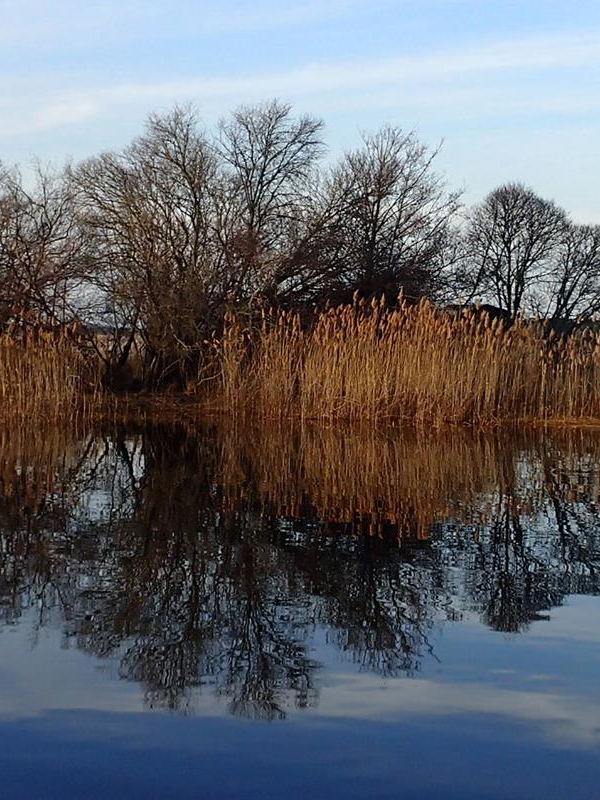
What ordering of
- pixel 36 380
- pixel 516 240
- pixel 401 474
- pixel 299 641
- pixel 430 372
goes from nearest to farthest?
pixel 299 641 < pixel 401 474 < pixel 430 372 < pixel 36 380 < pixel 516 240

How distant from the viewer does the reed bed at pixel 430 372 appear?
49.3ft

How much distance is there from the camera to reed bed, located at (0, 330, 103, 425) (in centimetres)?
1588

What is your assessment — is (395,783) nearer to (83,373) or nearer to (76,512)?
(76,512)

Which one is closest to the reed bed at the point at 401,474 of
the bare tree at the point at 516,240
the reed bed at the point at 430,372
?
the reed bed at the point at 430,372

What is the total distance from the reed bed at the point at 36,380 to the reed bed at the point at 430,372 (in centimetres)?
329

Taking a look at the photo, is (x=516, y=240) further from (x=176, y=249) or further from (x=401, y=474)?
(x=401, y=474)

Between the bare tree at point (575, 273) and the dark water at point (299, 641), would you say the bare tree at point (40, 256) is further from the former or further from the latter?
the bare tree at point (575, 273)

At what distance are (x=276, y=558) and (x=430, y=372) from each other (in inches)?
371

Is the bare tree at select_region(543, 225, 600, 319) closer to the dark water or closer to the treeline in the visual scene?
the treeline

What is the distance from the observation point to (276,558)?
591 cm

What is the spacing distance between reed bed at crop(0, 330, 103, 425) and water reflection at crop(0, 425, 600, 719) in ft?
16.9

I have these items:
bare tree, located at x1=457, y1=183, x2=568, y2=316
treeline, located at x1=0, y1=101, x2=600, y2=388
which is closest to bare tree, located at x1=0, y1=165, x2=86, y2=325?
treeline, located at x1=0, y1=101, x2=600, y2=388

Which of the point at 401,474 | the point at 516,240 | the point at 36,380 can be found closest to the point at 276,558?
the point at 401,474

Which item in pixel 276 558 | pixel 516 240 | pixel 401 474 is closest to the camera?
pixel 276 558
